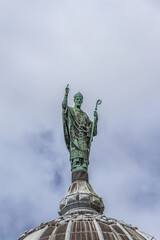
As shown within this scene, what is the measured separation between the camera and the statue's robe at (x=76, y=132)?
33.3 m

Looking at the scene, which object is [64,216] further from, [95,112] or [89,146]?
[95,112]

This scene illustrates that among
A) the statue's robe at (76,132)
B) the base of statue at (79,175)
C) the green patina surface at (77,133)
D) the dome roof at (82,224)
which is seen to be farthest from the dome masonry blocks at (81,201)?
the statue's robe at (76,132)

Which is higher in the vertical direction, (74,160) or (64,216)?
(74,160)

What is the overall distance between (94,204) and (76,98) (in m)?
7.03

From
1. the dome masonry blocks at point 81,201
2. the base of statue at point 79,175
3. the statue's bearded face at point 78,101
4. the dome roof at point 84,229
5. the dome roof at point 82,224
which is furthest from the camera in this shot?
the statue's bearded face at point 78,101

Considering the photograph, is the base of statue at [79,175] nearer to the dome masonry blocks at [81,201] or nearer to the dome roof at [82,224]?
the dome roof at [82,224]

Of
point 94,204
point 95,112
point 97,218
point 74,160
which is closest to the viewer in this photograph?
point 97,218

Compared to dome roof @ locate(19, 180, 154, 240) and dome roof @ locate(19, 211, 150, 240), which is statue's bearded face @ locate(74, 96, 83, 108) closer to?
dome roof @ locate(19, 180, 154, 240)

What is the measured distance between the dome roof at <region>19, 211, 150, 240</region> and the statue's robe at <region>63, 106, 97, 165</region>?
4.87m

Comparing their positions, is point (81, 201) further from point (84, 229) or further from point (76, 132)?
point (76, 132)

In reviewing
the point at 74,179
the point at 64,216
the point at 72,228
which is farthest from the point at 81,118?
the point at 72,228

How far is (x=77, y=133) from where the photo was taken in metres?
34.1

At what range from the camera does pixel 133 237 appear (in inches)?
1072

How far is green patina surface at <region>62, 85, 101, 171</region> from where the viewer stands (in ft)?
109
